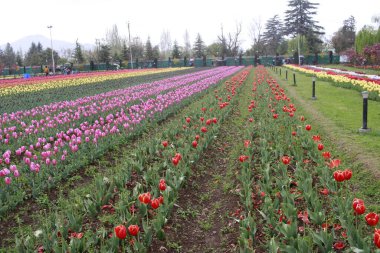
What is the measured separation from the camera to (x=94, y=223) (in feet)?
13.4

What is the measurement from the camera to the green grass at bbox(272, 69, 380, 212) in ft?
16.0

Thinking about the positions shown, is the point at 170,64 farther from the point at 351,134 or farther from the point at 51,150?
the point at 51,150

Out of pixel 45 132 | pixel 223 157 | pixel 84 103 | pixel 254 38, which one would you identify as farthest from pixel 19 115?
pixel 254 38

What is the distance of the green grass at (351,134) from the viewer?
488 cm

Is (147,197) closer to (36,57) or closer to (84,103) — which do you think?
(84,103)

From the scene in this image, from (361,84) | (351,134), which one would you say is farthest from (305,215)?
(361,84)

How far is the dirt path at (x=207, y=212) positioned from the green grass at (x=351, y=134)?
5.31 feet

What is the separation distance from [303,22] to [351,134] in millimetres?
66471

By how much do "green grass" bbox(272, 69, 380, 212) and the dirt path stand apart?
5.31 feet

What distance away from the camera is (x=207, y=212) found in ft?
15.0

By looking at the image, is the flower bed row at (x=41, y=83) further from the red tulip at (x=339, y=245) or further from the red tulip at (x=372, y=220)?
the red tulip at (x=372, y=220)

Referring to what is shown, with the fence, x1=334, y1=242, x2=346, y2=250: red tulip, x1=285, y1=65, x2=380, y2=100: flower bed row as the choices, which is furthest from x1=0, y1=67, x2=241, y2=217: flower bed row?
the fence

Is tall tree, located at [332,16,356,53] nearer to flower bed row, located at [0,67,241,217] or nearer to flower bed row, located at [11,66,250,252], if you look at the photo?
flower bed row, located at [0,67,241,217]

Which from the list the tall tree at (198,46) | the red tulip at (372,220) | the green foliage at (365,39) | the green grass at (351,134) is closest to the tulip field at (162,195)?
the red tulip at (372,220)
